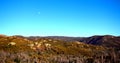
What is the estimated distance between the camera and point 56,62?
323ft

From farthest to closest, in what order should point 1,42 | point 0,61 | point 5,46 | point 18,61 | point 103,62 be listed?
point 1,42 → point 5,46 → point 103,62 → point 18,61 → point 0,61

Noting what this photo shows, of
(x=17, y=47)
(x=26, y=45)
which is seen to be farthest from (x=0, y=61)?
(x=26, y=45)

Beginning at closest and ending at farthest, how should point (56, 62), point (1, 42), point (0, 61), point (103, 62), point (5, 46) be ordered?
point (0, 61) < point (56, 62) < point (103, 62) < point (5, 46) < point (1, 42)

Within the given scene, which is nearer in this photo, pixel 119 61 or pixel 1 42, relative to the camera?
pixel 119 61

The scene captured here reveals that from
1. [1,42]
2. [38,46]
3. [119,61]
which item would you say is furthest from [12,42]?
[119,61]

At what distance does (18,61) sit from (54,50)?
419 feet

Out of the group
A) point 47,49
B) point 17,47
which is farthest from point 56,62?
point 47,49

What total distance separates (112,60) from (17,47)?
90.8 metres

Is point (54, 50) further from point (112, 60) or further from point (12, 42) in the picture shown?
point (112, 60)

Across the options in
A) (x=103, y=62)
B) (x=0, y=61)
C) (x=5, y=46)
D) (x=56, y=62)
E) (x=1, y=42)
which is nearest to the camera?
(x=0, y=61)

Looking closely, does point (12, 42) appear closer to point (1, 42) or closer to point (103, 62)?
point (1, 42)

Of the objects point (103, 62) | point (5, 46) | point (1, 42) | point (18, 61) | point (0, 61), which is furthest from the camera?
point (1, 42)

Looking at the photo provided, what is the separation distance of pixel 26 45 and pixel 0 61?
13015cm

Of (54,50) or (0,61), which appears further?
(54,50)
